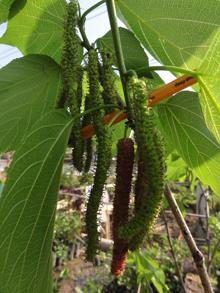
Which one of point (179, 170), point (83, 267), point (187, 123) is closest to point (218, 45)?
point (187, 123)

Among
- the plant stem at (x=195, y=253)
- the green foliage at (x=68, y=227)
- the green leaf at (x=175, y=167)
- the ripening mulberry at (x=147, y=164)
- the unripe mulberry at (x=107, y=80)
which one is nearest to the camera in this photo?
the ripening mulberry at (x=147, y=164)

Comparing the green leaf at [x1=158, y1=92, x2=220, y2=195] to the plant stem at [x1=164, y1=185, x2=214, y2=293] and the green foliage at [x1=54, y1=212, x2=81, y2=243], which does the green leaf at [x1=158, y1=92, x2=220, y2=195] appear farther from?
the green foliage at [x1=54, y1=212, x2=81, y2=243]

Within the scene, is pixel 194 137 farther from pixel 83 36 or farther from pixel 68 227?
pixel 68 227

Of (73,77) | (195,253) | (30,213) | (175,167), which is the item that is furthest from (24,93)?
(175,167)

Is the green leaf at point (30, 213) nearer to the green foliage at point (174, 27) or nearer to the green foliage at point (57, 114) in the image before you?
the green foliage at point (57, 114)

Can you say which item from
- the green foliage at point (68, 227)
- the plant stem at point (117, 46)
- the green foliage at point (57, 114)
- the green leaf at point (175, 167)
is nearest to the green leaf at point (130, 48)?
the green foliage at point (57, 114)

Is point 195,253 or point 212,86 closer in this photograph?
point 212,86

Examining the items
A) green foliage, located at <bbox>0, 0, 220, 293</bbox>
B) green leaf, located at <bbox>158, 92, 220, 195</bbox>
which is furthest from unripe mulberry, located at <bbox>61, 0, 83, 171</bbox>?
green leaf, located at <bbox>158, 92, 220, 195</bbox>
